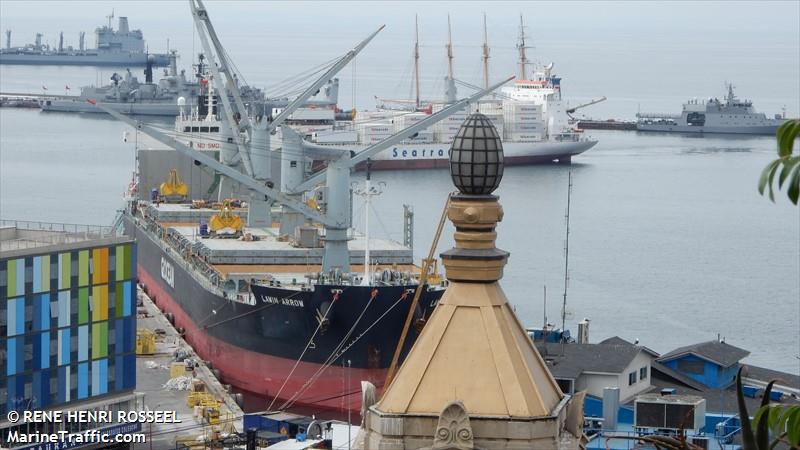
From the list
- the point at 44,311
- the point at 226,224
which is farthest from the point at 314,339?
the point at 226,224

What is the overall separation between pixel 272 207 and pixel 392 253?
1209 centimetres

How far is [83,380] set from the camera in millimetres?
29734

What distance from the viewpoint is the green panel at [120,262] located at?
1196 inches

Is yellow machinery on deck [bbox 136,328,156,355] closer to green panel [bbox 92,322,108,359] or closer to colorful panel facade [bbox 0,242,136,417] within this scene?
colorful panel facade [bbox 0,242,136,417]

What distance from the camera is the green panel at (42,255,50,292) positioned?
28850 mm

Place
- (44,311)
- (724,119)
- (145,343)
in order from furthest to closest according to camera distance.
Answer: (724,119)
(145,343)
(44,311)

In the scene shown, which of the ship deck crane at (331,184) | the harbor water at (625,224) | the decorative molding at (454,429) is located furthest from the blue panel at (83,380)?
the decorative molding at (454,429)

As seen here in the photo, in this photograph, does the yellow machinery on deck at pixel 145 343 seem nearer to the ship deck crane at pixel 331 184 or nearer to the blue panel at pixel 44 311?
the ship deck crane at pixel 331 184

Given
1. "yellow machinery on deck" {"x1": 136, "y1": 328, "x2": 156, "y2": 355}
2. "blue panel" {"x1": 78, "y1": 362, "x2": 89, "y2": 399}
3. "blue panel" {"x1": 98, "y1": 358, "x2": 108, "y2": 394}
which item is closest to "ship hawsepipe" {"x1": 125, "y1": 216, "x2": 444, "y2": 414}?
"yellow machinery on deck" {"x1": 136, "y1": 328, "x2": 156, "y2": 355}

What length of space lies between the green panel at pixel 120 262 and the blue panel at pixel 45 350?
2022mm

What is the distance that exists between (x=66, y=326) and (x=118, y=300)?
1416mm

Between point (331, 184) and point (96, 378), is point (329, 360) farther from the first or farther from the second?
point (96, 378)

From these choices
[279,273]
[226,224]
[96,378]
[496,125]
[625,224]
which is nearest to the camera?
[96,378]

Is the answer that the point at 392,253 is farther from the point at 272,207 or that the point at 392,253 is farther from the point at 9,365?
the point at 9,365
